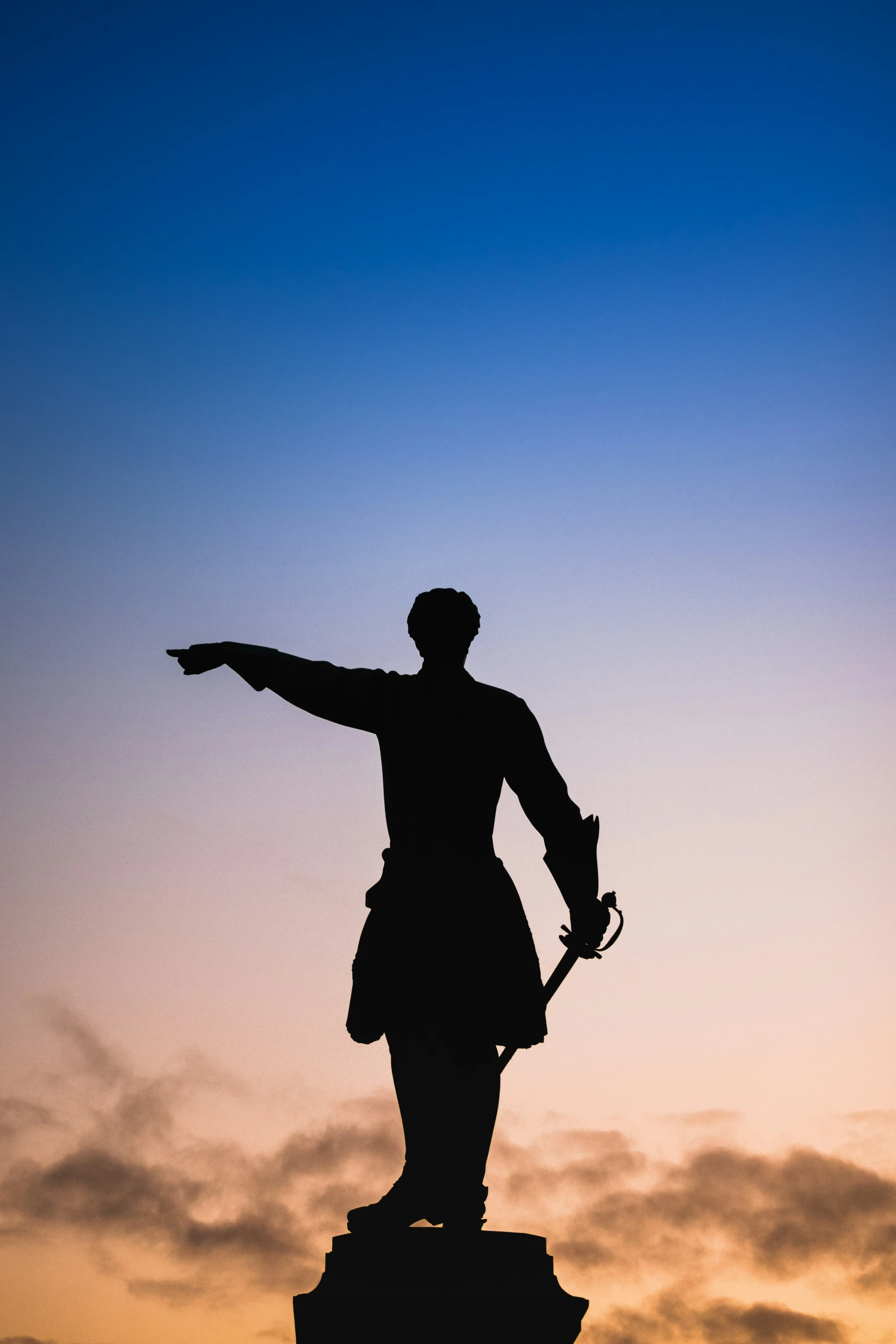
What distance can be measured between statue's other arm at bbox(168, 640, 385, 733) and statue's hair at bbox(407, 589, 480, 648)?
403 mm

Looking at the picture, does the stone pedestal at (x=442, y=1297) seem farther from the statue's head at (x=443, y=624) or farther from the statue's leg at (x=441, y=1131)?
the statue's head at (x=443, y=624)

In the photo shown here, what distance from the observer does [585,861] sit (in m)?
9.42

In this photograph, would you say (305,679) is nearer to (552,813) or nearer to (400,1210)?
(552,813)

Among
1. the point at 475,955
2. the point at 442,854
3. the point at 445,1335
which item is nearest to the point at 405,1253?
the point at 445,1335

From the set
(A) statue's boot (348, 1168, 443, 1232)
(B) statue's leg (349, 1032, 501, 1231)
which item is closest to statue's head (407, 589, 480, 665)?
(B) statue's leg (349, 1032, 501, 1231)

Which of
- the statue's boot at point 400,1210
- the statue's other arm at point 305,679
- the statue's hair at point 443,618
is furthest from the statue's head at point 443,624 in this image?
the statue's boot at point 400,1210

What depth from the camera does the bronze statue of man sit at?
8781 millimetres

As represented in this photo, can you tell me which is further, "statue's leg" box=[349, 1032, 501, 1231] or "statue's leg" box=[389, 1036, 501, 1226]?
"statue's leg" box=[389, 1036, 501, 1226]

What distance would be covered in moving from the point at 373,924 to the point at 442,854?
0.59 m

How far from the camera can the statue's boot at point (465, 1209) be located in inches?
332

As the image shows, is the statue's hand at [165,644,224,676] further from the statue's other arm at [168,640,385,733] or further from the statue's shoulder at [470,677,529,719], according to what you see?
Answer: the statue's shoulder at [470,677,529,719]

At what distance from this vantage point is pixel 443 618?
9477 mm

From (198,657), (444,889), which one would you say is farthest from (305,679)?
(444,889)

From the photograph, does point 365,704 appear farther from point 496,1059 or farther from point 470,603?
point 496,1059
